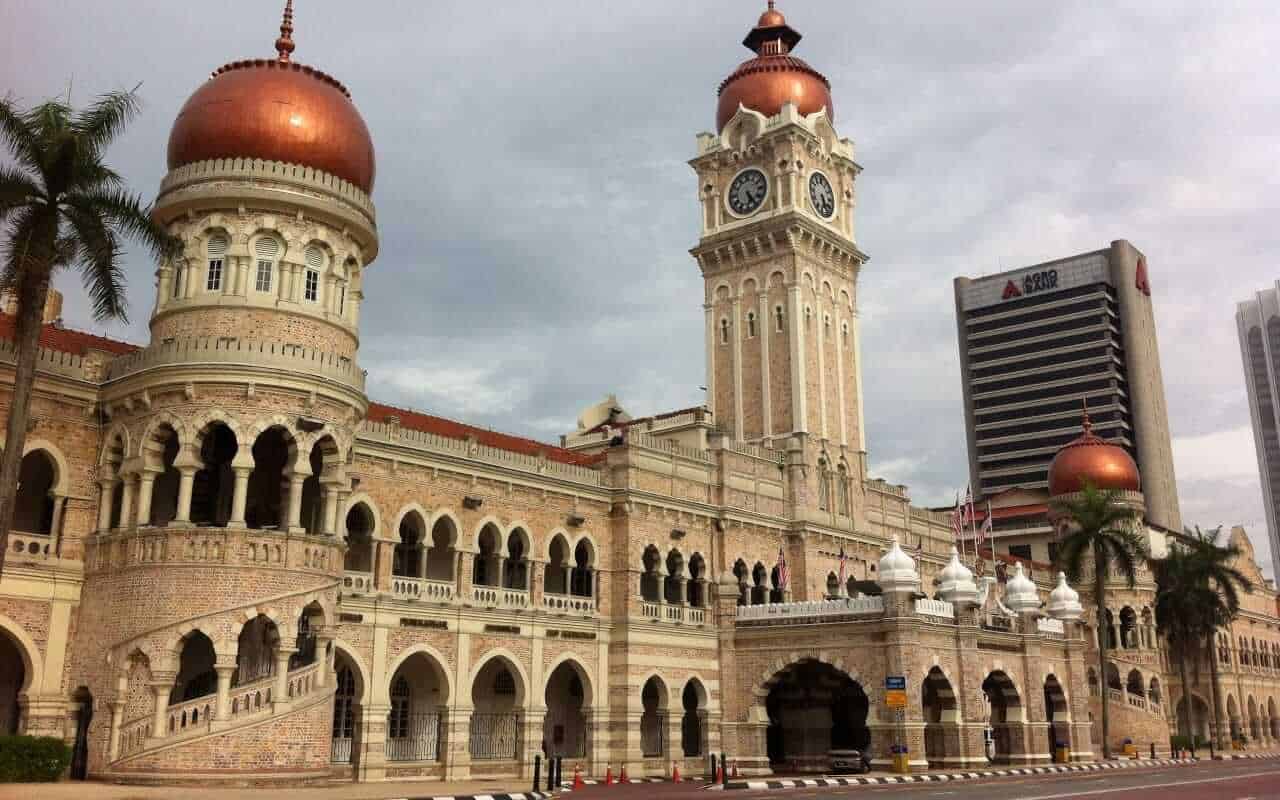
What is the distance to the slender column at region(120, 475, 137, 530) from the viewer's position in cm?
2686

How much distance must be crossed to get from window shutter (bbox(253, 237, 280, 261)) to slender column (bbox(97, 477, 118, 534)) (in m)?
6.35

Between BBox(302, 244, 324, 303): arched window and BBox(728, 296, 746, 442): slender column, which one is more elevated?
BBox(728, 296, 746, 442): slender column

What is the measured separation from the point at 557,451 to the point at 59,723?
65.5 feet

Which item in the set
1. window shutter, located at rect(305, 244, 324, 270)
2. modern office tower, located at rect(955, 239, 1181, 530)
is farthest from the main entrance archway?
modern office tower, located at rect(955, 239, 1181, 530)

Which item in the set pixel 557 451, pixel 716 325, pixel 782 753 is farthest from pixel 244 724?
pixel 716 325

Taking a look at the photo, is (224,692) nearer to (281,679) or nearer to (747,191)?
(281,679)

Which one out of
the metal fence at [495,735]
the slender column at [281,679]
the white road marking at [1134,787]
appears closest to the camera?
the white road marking at [1134,787]

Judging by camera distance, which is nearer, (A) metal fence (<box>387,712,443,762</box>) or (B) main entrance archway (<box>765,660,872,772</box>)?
(A) metal fence (<box>387,712,443,762</box>)

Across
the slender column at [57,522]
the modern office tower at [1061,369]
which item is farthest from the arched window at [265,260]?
the modern office tower at [1061,369]

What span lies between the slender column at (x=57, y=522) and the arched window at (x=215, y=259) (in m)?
5.91

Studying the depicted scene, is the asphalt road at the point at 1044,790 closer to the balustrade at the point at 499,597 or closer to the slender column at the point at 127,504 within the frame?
the balustrade at the point at 499,597

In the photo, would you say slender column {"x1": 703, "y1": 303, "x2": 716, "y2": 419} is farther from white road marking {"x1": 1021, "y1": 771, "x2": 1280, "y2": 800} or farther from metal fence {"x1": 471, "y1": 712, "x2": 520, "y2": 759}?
white road marking {"x1": 1021, "y1": 771, "x2": 1280, "y2": 800}

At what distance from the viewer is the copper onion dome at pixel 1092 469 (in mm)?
67250

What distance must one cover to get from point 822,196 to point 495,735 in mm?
27377
